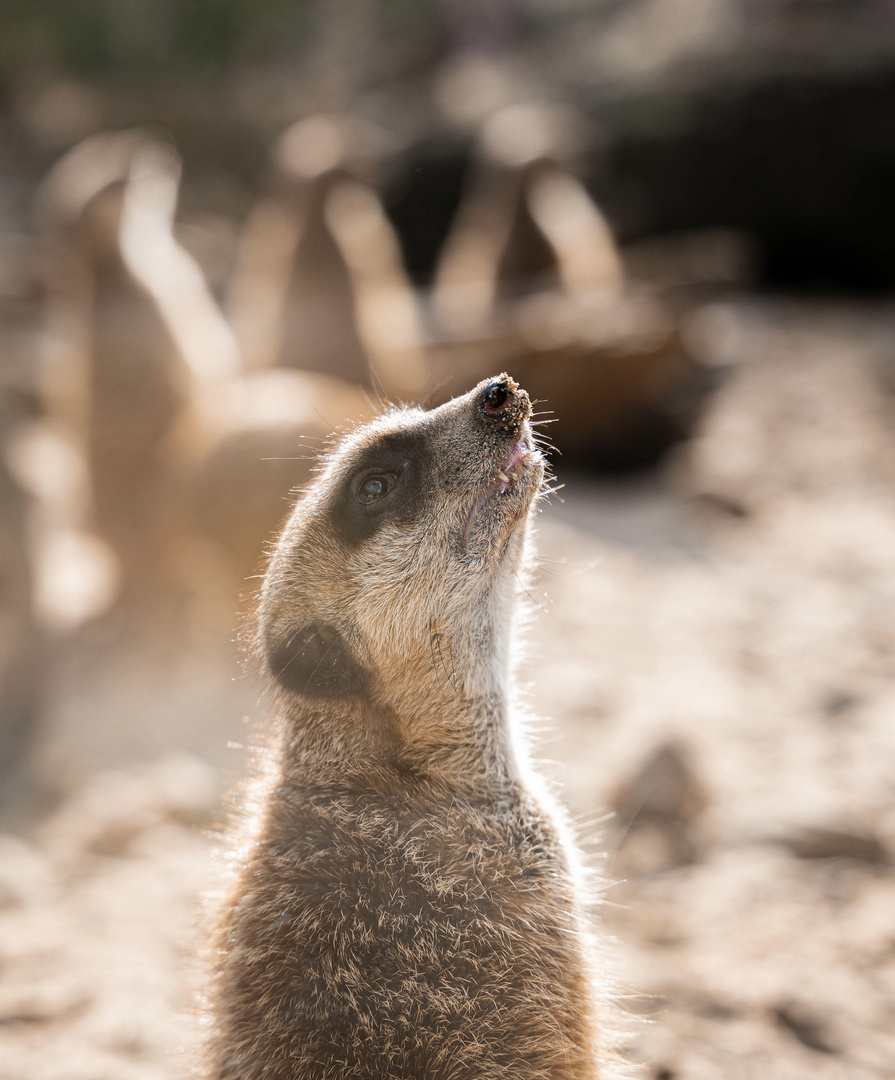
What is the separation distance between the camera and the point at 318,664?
1681 mm

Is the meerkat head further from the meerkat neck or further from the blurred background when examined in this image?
the blurred background

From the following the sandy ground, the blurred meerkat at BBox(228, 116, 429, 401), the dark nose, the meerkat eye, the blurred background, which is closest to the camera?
the dark nose

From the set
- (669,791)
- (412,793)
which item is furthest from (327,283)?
(412,793)

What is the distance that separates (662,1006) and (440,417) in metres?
1.48

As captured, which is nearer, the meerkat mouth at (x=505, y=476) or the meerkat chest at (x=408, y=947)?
→ the meerkat chest at (x=408, y=947)

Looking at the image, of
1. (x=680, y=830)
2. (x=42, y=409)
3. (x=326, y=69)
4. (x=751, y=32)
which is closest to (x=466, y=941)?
(x=680, y=830)

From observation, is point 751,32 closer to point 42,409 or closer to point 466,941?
point 42,409

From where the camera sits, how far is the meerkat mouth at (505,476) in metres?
1.66

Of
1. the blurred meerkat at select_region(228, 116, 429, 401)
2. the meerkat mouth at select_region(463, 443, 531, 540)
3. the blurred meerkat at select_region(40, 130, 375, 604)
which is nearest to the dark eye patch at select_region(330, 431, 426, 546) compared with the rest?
the meerkat mouth at select_region(463, 443, 531, 540)

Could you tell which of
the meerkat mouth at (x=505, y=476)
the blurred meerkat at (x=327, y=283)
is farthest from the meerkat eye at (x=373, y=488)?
the blurred meerkat at (x=327, y=283)

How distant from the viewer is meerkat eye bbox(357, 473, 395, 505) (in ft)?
5.66

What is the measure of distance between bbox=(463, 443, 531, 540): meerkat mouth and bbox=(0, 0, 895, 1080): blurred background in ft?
1.12

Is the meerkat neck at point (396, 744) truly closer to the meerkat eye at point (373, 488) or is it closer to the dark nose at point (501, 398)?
the meerkat eye at point (373, 488)

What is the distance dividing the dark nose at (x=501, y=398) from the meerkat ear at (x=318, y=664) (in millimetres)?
490
